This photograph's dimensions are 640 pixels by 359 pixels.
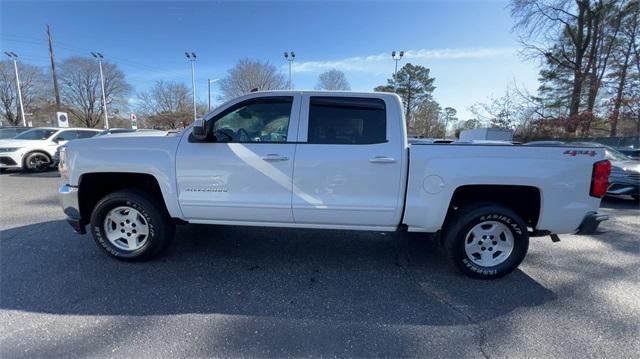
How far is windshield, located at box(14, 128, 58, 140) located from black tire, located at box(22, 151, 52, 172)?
78 centimetres

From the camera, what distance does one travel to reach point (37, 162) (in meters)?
10.4

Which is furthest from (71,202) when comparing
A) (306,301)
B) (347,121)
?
(347,121)

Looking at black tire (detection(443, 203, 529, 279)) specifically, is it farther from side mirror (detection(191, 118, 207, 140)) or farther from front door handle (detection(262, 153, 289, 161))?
side mirror (detection(191, 118, 207, 140))

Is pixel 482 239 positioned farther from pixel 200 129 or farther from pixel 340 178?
pixel 200 129

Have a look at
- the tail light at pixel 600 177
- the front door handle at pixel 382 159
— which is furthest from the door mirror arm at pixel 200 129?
the tail light at pixel 600 177

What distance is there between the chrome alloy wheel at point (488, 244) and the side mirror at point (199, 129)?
3.03m

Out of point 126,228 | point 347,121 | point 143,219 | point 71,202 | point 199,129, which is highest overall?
point 347,121

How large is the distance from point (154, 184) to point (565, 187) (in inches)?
176

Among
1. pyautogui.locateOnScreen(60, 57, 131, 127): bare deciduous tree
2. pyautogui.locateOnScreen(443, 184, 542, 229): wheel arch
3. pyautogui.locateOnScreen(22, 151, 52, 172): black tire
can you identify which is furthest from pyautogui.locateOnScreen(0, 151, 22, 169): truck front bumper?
pyautogui.locateOnScreen(60, 57, 131, 127): bare deciduous tree

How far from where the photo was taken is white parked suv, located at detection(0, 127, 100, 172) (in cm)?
981

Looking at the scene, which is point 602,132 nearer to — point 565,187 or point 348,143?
point 565,187

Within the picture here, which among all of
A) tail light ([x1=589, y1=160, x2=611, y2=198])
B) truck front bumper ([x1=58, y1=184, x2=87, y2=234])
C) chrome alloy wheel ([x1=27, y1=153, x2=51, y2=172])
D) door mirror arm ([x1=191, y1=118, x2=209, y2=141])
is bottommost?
chrome alloy wheel ([x1=27, y1=153, x2=51, y2=172])

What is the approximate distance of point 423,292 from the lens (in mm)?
3016

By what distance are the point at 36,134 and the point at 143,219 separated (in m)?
11.2
